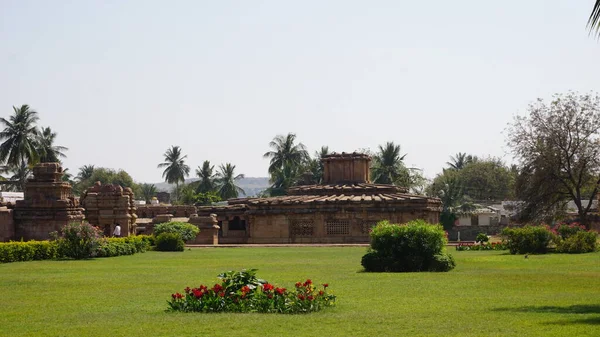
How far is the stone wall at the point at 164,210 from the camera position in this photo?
72562mm

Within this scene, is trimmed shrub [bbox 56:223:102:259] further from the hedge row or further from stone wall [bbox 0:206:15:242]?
stone wall [bbox 0:206:15:242]

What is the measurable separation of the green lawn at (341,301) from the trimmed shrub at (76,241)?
4.78m

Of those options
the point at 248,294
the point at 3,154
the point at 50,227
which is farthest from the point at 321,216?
the point at 248,294

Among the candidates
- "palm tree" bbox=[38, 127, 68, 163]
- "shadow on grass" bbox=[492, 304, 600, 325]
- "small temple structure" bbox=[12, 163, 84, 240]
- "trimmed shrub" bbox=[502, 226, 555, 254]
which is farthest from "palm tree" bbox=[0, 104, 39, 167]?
"shadow on grass" bbox=[492, 304, 600, 325]

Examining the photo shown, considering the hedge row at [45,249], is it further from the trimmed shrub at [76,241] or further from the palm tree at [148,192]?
the palm tree at [148,192]

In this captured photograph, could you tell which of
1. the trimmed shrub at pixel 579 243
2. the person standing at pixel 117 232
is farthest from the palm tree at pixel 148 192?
the trimmed shrub at pixel 579 243

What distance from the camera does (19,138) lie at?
2817 inches

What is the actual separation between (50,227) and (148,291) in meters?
22.0

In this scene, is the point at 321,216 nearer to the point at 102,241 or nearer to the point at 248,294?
the point at 102,241

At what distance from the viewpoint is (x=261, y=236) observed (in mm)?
58625

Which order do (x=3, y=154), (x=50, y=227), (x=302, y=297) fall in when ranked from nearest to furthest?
(x=302, y=297) → (x=50, y=227) → (x=3, y=154)

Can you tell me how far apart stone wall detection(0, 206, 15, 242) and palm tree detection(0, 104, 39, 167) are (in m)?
32.1

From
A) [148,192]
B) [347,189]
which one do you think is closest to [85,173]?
[148,192]

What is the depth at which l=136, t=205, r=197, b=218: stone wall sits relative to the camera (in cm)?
7256
